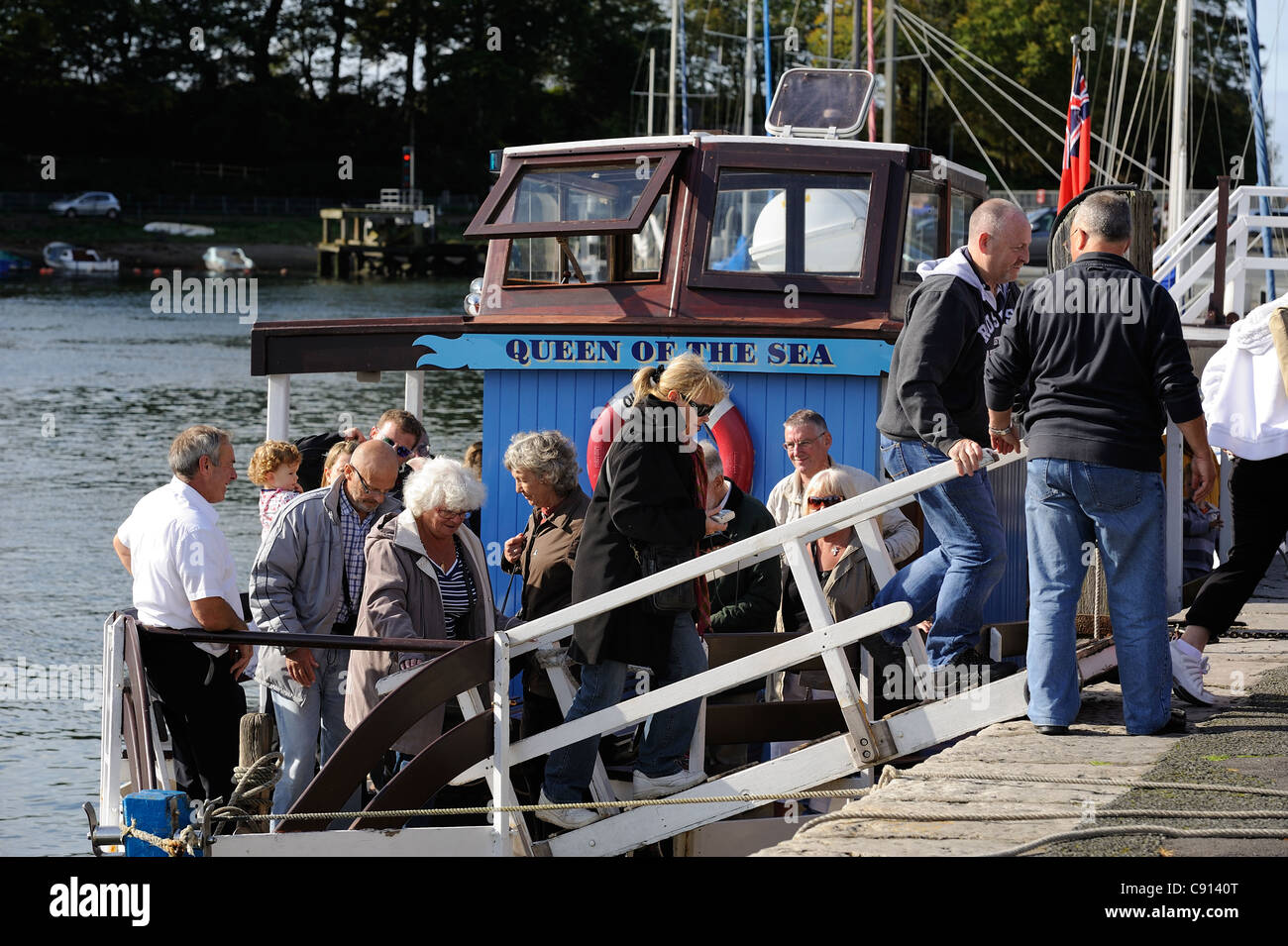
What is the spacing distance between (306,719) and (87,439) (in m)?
24.8

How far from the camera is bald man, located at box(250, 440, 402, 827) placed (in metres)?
7.42

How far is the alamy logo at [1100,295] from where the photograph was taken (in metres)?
5.63

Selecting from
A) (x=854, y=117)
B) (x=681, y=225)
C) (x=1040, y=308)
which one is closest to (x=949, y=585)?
(x=1040, y=308)

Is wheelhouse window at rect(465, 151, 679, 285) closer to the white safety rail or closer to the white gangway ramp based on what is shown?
the white gangway ramp

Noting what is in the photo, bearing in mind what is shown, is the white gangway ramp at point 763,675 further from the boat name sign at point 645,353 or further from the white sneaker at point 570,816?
the boat name sign at point 645,353

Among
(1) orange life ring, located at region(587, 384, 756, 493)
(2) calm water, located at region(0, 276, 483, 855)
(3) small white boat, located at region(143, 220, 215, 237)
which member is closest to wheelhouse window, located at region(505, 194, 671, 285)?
(1) orange life ring, located at region(587, 384, 756, 493)

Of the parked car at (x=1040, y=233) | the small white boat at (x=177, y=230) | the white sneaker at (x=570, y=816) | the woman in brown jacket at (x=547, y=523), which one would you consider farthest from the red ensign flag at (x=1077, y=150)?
the small white boat at (x=177, y=230)

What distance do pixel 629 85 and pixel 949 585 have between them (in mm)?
77374

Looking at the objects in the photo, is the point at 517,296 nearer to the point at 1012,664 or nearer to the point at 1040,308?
the point at 1012,664

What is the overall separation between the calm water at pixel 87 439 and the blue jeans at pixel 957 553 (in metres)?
8.15

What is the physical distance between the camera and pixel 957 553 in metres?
6.31

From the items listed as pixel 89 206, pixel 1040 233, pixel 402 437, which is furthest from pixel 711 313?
pixel 89 206

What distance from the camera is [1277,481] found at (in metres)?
6.72
